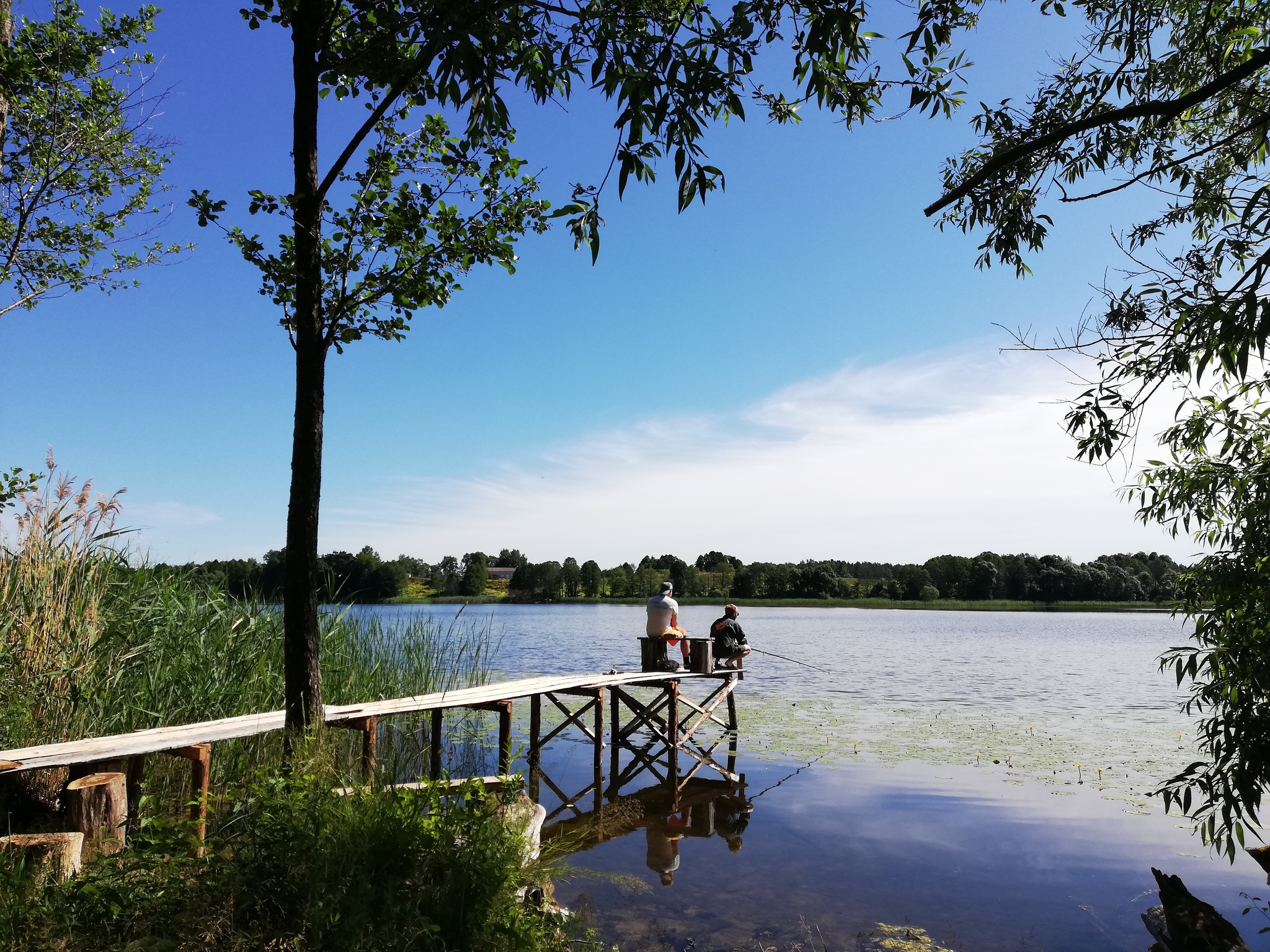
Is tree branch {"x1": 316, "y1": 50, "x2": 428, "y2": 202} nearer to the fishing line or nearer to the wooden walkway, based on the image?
the wooden walkway

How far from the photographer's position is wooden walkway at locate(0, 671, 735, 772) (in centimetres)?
493

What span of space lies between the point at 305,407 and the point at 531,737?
756 cm

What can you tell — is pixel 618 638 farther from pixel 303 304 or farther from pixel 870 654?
pixel 303 304

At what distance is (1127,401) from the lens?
146 inches

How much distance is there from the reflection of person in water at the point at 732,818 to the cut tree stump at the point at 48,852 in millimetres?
6283

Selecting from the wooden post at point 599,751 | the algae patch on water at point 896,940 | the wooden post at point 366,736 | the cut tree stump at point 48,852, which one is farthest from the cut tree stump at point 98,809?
the wooden post at point 599,751

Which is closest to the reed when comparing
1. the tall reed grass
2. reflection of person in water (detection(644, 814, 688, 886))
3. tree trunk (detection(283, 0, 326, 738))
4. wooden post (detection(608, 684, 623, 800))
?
the tall reed grass

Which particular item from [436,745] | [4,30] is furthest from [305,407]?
[436,745]

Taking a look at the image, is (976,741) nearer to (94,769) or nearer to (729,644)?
(729,644)

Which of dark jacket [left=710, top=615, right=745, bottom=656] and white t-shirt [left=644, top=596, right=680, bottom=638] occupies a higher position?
white t-shirt [left=644, top=596, right=680, bottom=638]

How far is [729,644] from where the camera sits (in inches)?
535

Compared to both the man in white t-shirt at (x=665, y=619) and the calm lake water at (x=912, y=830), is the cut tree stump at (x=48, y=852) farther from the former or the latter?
the man in white t-shirt at (x=665, y=619)

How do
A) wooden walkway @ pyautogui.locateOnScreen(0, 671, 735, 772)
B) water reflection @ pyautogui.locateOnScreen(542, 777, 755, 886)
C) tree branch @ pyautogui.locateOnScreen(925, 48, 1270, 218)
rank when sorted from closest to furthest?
tree branch @ pyautogui.locateOnScreen(925, 48, 1270, 218), wooden walkway @ pyautogui.locateOnScreen(0, 671, 735, 772), water reflection @ pyautogui.locateOnScreen(542, 777, 755, 886)

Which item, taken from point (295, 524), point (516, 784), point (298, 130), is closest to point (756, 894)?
point (516, 784)
